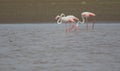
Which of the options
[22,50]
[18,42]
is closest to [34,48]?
[22,50]

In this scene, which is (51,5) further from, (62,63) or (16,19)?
(62,63)

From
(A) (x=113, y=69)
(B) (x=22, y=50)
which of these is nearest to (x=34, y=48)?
(B) (x=22, y=50)

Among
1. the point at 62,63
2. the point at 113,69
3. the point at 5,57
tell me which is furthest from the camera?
the point at 5,57

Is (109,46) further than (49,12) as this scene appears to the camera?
No

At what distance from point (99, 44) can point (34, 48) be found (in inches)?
51.9

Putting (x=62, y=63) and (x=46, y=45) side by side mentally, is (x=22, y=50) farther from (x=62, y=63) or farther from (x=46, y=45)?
(x=62, y=63)

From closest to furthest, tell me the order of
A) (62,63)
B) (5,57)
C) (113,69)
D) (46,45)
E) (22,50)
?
(113,69), (62,63), (5,57), (22,50), (46,45)

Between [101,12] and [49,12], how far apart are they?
217cm

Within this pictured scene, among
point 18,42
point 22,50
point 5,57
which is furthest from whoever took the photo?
point 18,42

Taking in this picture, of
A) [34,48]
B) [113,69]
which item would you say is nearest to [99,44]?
[34,48]

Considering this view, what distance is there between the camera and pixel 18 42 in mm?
10031

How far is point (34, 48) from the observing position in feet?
28.8

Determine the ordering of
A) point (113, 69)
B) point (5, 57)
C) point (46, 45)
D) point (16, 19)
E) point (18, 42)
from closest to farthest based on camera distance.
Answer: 1. point (113, 69)
2. point (5, 57)
3. point (46, 45)
4. point (18, 42)
5. point (16, 19)

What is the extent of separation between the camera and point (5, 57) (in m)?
7.42
